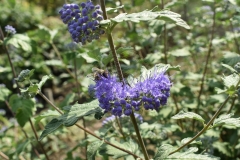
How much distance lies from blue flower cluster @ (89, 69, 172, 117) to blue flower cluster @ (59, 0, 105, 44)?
0.32 meters

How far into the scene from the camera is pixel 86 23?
2.11 m

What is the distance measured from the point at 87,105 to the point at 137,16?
2.56ft

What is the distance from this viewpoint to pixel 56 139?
638cm

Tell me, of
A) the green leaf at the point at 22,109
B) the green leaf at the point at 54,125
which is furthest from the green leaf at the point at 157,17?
the green leaf at the point at 22,109

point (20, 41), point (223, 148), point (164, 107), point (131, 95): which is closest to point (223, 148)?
point (223, 148)

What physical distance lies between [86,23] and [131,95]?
0.58 m

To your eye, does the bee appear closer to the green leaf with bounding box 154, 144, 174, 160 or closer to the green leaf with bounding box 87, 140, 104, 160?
the green leaf with bounding box 87, 140, 104, 160

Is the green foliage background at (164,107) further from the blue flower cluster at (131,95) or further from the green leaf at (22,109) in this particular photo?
the blue flower cluster at (131,95)

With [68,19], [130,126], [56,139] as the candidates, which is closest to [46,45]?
[56,139]

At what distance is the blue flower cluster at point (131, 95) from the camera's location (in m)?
1.98

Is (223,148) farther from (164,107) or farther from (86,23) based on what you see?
(86,23)

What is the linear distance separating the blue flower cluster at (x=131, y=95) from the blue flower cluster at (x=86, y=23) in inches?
12.6

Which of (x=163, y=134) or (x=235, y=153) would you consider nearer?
(x=163, y=134)

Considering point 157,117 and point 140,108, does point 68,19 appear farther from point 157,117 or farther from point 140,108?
point 157,117
